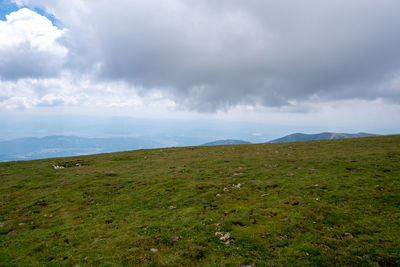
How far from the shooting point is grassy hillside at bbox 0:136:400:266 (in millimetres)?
12211

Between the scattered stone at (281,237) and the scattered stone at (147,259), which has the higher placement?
the scattered stone at (281,237)

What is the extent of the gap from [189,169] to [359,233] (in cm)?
2417

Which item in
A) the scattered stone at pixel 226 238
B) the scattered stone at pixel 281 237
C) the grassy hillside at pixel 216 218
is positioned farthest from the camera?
the scattered stone at pixel 226 238

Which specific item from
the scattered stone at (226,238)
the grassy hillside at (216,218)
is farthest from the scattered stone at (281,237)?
the scattered stone at (226,238)

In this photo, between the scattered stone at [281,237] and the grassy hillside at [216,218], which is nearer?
the grassy hillside at [216,218]

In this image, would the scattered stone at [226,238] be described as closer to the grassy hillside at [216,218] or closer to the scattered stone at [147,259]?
the grassy hillside at [216,218]

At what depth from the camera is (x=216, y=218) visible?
16656 millimetres

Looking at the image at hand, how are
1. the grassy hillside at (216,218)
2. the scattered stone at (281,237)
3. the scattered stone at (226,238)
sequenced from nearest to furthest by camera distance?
the grassy hillside at (216,218)
the scattered stone at (281,237)
the scattered stone at (226,238)

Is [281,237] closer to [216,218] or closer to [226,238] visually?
[226,238]

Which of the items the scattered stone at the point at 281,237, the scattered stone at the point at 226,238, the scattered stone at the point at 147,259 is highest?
the scattered stone at the point at 281,237

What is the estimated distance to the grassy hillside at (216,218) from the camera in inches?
481

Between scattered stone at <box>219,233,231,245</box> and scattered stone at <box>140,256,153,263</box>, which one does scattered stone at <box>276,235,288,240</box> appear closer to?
scattered stone at <box>219,233,231,245</box>

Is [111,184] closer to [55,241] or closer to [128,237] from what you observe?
[55,241]

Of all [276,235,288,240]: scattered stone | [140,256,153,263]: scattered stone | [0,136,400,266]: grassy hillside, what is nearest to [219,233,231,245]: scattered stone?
[0,136,400,266]: grassy hillside
